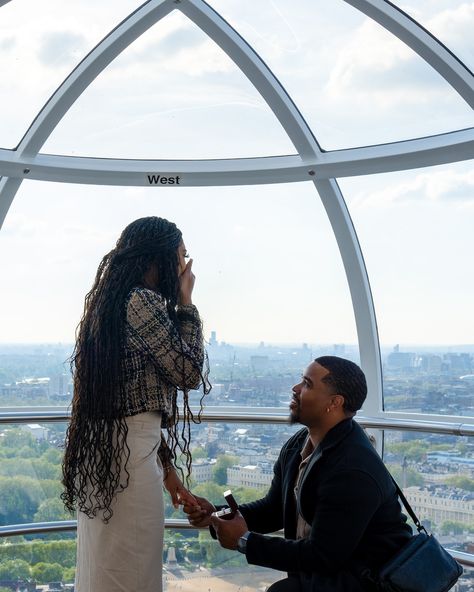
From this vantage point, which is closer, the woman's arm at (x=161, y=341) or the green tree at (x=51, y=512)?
the woman's arm at (x=161, y=341)

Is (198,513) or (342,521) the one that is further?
(198,513)

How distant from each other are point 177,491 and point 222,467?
171 cm

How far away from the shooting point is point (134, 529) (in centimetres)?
277

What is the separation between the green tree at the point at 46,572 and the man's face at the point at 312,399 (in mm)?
2139

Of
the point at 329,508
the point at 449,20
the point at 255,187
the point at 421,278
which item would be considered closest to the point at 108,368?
the point at 329,508

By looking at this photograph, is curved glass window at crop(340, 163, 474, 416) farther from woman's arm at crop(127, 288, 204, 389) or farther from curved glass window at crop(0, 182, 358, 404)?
woman's arm at crop(127, 288, 204, 389)

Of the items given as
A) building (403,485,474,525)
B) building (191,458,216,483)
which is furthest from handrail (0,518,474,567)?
building (403,485,474,525)

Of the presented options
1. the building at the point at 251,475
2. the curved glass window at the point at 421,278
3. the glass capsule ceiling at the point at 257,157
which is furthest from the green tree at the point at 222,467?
the curved glass window at the point at 421,278

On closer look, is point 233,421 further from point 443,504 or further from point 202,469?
point 443,504

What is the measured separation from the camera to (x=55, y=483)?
4.70 m

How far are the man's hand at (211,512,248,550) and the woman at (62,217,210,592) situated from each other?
0.28 meters

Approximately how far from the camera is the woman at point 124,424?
2.77 m

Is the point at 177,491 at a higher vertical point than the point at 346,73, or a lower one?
lower

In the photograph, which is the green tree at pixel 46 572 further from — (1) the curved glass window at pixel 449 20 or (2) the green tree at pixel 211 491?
(1) the curved glass window at pixel 449 20
